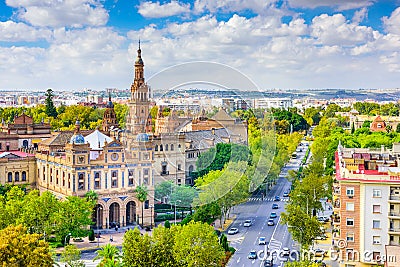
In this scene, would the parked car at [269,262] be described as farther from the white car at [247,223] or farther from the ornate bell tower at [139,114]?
the ornate bell tower at [139,114]

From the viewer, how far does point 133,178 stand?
45.5 metres

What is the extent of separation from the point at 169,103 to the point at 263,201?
2505 centimetres

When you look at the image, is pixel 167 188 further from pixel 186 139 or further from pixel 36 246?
pixel 36 246

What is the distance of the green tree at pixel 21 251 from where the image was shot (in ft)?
80.9

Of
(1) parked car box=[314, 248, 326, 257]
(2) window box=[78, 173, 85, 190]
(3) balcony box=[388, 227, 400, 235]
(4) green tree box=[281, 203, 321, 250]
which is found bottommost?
(1) parked car box=[314, 248, 326, 257]

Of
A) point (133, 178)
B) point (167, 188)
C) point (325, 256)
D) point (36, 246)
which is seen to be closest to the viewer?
point (36, 246)

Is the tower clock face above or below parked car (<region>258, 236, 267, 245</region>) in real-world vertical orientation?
above

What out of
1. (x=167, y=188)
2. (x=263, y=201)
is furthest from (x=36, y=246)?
(x=263, y=201)

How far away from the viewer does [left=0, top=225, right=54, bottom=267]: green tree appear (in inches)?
971

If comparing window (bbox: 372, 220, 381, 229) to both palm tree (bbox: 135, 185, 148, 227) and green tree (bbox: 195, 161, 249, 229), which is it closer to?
green tree (bbox: 195, 161, 249, 229)

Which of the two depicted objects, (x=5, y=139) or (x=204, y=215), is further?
(x=5, y=139)
